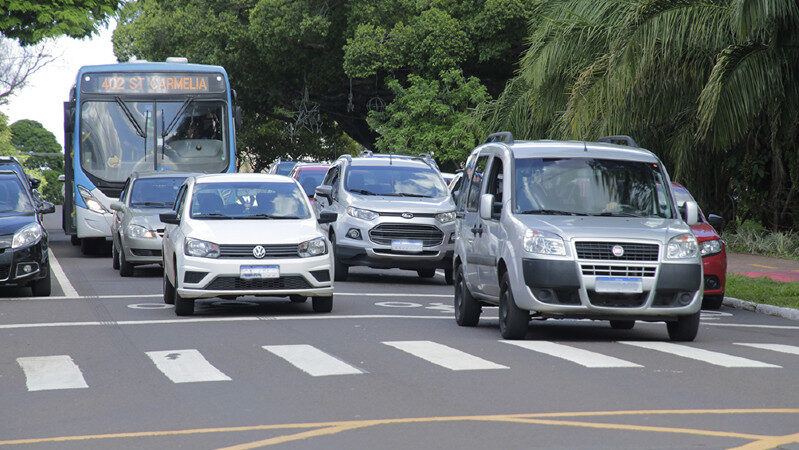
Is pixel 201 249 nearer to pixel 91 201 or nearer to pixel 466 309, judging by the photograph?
pixel 466 309

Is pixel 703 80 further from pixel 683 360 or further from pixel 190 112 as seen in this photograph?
pixel 683 360

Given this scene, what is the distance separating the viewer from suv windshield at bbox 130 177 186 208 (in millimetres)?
21234

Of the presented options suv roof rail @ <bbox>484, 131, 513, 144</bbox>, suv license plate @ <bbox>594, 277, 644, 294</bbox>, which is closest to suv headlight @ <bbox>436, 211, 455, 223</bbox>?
suv roof rail @ <bbox>484, 131, 513, 144</bbox>

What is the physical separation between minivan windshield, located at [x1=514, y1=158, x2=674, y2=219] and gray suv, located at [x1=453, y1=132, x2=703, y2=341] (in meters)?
0.01

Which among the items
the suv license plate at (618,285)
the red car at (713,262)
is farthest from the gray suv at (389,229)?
the suv license plate at (618,285)

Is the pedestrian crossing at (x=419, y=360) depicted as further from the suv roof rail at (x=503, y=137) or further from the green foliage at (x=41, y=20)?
the green foliage at (x=41, y=20)

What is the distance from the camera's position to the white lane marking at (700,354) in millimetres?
10508

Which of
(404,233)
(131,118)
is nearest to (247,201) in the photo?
(404,233)

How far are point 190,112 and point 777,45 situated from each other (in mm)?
11290

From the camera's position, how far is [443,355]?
35.6 feet

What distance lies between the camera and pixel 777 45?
782 inches

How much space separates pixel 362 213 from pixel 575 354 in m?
8.84

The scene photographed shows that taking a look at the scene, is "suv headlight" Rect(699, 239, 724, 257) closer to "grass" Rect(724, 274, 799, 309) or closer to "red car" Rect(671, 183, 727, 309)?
"red car" Rect(671, 183, 727, 309)

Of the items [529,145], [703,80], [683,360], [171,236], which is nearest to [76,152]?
[171,236]
